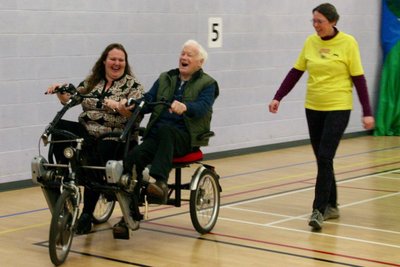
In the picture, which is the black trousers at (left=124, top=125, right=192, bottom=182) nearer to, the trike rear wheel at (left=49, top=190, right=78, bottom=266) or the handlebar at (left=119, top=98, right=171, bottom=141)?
the handlebar at (left=119, top=98, right=171, bottom=141)

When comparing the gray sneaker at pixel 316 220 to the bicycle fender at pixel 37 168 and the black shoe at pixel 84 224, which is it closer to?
the black shoe at pixel 84 224

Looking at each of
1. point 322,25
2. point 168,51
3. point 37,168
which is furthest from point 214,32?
point 37,168

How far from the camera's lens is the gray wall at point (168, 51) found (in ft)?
23.9

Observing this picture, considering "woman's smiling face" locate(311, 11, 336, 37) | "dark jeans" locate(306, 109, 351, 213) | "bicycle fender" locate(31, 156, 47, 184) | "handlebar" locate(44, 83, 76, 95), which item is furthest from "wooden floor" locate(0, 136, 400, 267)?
"woman's smiling face" locate(311, 11, 336, 37)

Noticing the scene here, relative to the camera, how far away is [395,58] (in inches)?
436

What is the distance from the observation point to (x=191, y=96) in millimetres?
5426

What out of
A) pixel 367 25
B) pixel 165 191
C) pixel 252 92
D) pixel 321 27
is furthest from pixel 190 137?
pixel 367 25

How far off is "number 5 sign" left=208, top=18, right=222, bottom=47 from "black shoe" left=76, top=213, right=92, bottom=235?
3789 millimetres

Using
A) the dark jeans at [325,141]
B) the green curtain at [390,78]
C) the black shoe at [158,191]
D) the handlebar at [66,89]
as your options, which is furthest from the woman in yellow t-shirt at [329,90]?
the green curtain at [390,78]

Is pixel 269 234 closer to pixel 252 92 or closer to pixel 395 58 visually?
pixel 252 92

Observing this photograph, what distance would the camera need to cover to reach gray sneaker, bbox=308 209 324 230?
5.75 meters

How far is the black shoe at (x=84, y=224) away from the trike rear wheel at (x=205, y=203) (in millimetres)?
717

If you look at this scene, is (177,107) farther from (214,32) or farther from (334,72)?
(214,32)

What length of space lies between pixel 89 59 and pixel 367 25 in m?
4.69
